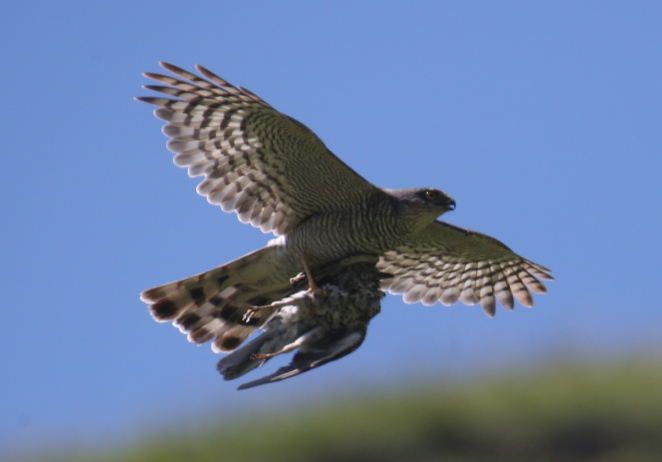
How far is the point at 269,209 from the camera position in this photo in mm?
6773

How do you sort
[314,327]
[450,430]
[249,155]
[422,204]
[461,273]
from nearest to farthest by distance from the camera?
[314,327] < [422,204] < [249,155] < [461,273] < [450,430]

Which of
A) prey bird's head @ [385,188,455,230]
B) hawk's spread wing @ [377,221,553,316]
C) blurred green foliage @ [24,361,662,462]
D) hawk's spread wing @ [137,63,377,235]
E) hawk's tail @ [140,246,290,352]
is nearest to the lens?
hawk's spread wing @ [137,63,377,235]

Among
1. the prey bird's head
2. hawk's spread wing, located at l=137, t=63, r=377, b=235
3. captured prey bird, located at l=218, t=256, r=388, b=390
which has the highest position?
hawk's spread wing, located at l=137, t=63, r=377, b=235

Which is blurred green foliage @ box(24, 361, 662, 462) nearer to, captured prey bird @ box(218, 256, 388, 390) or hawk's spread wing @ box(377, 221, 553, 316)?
hawk's spread wing @ box(377, 221, 553, 316)

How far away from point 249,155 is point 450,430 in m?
4.71

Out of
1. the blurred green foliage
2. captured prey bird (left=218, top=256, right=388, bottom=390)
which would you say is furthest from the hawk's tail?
the blurred green foliage

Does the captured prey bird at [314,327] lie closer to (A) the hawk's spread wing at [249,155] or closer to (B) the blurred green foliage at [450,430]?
(A) the hawk's spread wing at [249,155]

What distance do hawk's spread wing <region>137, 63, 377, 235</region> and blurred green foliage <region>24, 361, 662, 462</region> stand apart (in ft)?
11.8

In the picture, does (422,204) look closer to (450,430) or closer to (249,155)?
(249,155)

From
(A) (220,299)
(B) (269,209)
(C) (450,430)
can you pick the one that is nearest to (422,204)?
(B) (269,209)

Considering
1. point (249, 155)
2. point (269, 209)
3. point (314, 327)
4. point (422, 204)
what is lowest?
point (314, 327)

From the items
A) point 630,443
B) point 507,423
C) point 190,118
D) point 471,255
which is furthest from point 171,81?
point 630,443

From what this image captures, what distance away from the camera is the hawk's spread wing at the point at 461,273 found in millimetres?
7461

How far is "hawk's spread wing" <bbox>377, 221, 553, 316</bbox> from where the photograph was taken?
746cm
